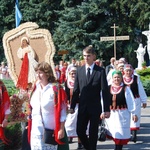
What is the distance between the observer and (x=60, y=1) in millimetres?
38125

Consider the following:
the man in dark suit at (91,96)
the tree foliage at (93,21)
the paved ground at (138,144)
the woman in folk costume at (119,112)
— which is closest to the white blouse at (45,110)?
the man in dark suit at (91,96)

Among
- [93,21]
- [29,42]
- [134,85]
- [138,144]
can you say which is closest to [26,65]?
[29,42]

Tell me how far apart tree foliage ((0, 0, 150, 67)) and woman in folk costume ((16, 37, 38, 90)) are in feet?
84.1

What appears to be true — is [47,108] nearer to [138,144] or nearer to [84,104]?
[84,104]

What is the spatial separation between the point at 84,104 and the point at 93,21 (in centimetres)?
2896

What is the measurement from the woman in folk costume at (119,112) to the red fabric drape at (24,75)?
166cm

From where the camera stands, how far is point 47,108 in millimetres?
4961

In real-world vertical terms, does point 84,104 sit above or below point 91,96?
below

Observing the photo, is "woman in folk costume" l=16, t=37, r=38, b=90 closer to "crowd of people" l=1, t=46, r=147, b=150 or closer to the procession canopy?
the procession canopy

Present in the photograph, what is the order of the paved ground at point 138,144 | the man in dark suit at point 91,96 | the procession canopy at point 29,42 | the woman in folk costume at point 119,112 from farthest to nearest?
the procession canopy at point 29,42 < the paved ground at point 138,144 < the woman in folk costume at point 119,112 < the man in dark suit at point 91,96

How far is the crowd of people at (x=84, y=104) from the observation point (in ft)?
16.3

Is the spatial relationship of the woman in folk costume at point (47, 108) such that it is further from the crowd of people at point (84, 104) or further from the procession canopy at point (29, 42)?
the procession canopy at point (29, 42)

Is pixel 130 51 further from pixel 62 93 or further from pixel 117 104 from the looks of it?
pixel 62 93

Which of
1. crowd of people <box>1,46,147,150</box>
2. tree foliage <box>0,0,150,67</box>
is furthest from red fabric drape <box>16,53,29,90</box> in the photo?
tree foliage <box>0,0,150,67</box>
